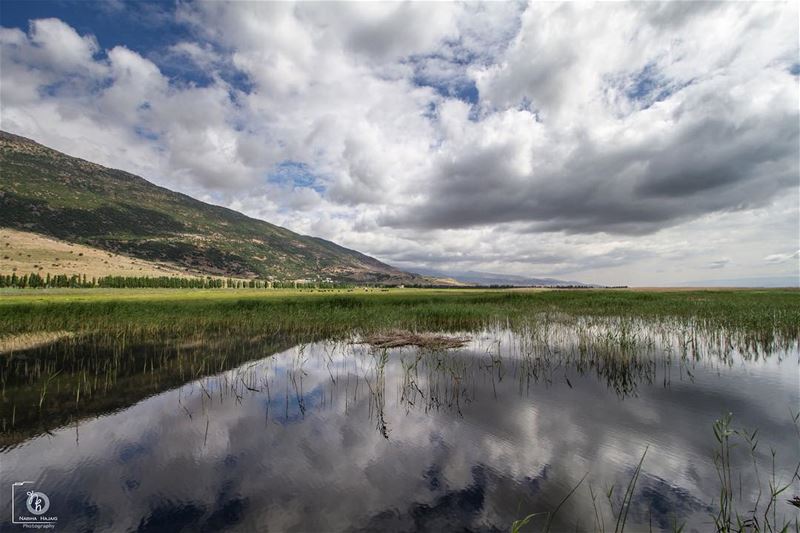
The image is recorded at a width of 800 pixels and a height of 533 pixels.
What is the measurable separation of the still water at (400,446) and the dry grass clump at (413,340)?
17.6 feet

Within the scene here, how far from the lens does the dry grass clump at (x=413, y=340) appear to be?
23688 millimetres

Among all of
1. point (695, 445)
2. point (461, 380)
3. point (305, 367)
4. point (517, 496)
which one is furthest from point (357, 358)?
point (695, 445)

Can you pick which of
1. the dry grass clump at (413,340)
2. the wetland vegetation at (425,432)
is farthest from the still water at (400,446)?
the dry grass clump at (413,340)

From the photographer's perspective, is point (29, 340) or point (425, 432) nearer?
point (425, 432)

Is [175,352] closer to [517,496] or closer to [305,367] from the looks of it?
[305,367]

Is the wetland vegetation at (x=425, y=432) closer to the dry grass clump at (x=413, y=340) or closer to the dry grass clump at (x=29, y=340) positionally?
the dry grass clump at (x=413, y=340)

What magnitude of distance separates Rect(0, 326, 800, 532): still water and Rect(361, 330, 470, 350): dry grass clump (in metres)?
5.37

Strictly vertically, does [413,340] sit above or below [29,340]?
above

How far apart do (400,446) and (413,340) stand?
50.9 feet

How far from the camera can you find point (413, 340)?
2531cm

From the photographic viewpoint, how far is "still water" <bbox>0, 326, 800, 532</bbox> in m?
7.21

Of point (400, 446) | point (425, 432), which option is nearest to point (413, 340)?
point (425, 432)

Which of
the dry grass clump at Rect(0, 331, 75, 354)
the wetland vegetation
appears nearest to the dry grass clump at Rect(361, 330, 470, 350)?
the wetland vegetation

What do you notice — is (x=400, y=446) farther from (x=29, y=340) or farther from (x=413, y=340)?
(x=29, y=340)
